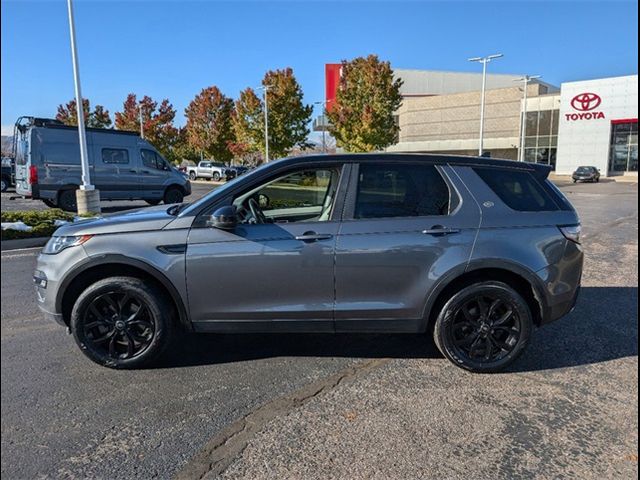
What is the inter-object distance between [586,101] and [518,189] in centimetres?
4992

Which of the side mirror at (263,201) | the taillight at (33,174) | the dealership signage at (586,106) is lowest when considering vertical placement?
the side mirror at (263,201)

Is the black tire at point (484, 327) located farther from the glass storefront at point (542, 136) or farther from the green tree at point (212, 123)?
the glass storefront at point (542, 136)

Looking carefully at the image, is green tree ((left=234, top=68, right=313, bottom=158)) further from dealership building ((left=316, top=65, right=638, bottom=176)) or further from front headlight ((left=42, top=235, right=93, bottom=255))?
front headlight ((left=42, top=235, right=93, bottom=255))

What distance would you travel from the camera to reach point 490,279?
12.3ft

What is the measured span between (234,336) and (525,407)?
2.50m

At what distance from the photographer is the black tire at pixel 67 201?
14492 millimetres

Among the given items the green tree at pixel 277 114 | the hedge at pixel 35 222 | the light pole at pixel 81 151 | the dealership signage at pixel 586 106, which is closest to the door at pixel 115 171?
the light pole at pixel 81 151

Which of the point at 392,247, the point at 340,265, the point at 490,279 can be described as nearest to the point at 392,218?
the point at 392,247

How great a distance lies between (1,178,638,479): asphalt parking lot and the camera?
257 centimetres

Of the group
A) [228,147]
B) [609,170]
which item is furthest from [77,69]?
[609,170]

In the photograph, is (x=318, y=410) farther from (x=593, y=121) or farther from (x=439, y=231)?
(x=593, y=121)

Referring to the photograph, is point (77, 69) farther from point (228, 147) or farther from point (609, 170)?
point (609, 170)

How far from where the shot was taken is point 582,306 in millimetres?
5422

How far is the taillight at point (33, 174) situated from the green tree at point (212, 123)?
29.7 meters
